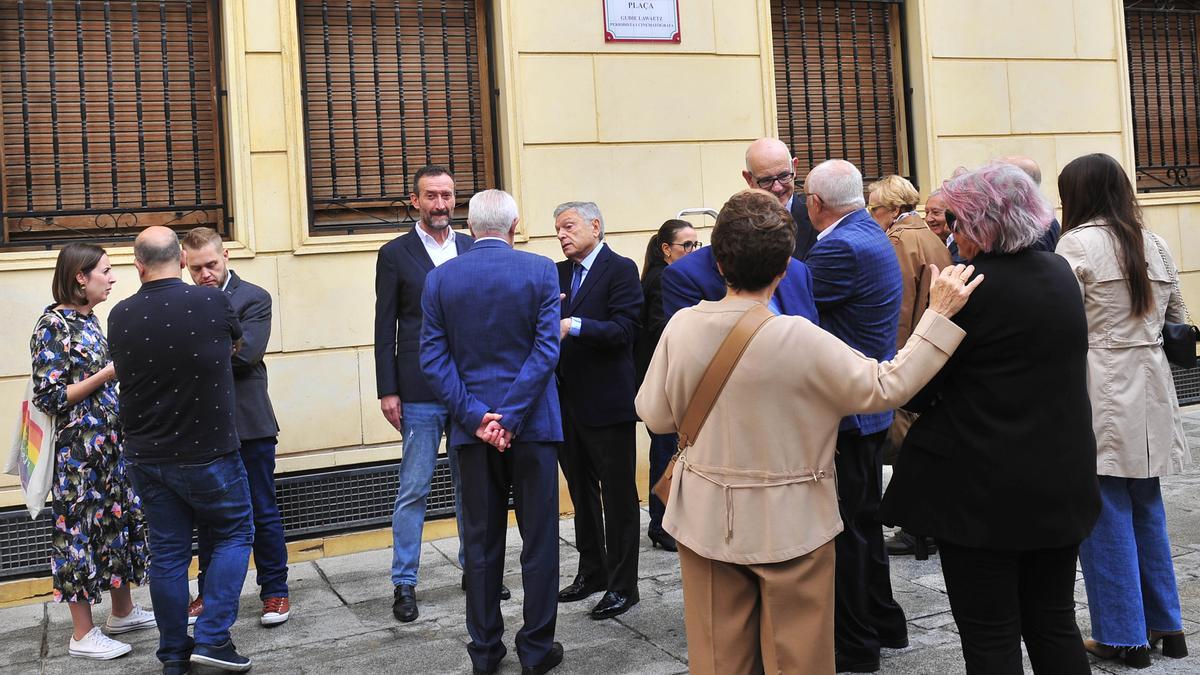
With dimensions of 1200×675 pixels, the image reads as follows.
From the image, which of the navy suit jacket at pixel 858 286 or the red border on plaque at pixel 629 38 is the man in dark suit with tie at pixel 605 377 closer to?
the navy suit jacket at pixel 858 286

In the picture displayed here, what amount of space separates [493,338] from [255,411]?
5.29 feet

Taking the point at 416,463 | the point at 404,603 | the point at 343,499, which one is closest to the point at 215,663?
the point at 404,603

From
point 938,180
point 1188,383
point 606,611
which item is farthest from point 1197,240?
point 606,611

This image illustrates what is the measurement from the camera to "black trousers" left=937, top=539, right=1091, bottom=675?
3072 mm

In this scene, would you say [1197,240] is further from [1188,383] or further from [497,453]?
[497,453]

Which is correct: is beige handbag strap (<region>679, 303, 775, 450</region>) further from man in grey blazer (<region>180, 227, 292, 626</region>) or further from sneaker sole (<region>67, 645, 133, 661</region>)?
sneaker sole (<region>67, 645, 133, 661</region>)

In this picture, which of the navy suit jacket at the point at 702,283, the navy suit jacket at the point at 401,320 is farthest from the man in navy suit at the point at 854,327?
the navy suit jacket at the point at 401,320

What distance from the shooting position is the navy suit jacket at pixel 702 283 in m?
3.90

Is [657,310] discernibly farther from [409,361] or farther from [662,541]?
[409,361]

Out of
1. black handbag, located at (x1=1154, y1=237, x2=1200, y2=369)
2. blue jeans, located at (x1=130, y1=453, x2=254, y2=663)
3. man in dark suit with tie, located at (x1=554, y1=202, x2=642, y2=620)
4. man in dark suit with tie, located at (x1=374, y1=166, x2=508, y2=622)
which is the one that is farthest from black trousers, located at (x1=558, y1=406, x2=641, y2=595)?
black handbag, located at (x1=1154, y1=237, x2=1200, y2=369)

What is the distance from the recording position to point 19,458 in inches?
A: 198

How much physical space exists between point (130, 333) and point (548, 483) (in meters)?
1.71

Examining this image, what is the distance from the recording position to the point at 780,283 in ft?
12.7

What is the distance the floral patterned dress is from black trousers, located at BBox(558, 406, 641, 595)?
2.03m
